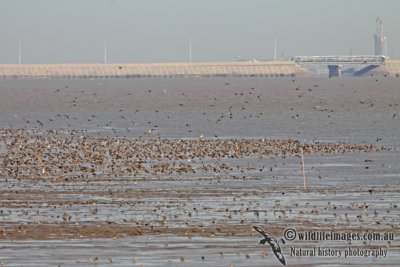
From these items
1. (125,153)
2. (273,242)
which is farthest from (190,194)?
(125,153)

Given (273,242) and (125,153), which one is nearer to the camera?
(273,242)

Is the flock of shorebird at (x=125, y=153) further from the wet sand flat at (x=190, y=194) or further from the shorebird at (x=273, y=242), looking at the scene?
the shorebird at (x=273, y=242)

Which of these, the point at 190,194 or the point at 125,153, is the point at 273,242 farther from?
the point at 125,153

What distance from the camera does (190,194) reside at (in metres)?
29.9

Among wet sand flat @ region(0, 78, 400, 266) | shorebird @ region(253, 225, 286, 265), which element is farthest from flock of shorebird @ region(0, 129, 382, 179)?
shorebird @ region(253, 225, 286, 265)

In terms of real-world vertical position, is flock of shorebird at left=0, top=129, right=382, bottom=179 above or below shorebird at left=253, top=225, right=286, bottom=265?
above

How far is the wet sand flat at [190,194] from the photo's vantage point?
21547mm

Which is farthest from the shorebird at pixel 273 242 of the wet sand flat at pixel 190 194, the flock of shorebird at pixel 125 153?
the flock of shorebird at pixel 125 153

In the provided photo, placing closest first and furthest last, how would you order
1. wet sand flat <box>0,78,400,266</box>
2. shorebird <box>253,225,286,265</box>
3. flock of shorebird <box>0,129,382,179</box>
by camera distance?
1. shorebird <box>253,225,286,265</box>
2. wet sand flat <box>0,78,400,266</box>
3. flock of shorebird <box>0,129,382,179</box>

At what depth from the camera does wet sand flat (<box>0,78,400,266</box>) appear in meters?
21.5

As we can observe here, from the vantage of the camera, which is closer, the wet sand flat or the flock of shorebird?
the wet sand flat

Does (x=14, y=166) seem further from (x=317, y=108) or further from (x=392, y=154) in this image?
(x=317, y=108)

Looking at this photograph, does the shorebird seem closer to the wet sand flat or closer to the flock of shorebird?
the wet sand flat

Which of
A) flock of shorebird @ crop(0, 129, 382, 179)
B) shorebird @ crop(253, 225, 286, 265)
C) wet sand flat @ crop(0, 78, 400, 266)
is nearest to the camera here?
shorebird @ crop(253, 225, 286, 265)
